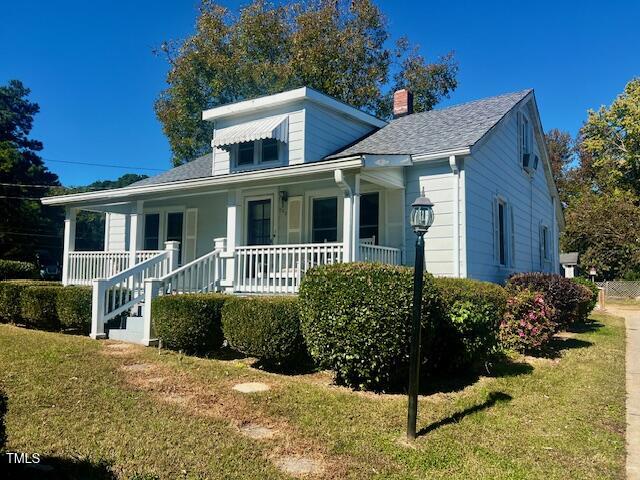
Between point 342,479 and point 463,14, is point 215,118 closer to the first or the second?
point 463,14

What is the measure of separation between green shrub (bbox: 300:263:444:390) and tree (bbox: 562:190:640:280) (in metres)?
30.1

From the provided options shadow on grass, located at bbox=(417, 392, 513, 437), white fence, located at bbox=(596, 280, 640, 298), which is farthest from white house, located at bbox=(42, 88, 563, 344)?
white fence, located at bbox=(596, 280, 640, 298)

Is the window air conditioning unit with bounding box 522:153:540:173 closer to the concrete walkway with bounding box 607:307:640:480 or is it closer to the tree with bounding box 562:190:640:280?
the concrete walkway with bounding box 607:307:640:480

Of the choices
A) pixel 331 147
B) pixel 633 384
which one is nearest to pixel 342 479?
pixel 633 384

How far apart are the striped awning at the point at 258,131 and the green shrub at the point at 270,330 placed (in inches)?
255

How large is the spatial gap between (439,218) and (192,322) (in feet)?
18.5

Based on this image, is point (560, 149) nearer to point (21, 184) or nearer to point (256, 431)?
point (21, 184)

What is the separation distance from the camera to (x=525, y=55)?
17.5 metres

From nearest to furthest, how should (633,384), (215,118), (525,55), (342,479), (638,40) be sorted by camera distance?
(342,479)
(633,384)
(215,118)
(525,55)
(638,40)

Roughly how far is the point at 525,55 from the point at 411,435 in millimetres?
16485

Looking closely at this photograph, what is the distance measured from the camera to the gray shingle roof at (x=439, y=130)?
1124 centimetres

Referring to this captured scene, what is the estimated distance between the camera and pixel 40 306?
10.5 meters

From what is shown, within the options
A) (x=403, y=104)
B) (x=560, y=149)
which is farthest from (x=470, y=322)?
(x=560, y=149)

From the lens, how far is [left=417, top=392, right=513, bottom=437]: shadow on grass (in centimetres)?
496
